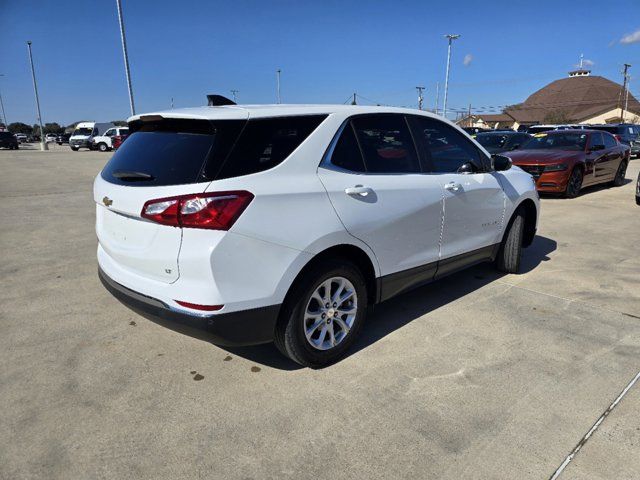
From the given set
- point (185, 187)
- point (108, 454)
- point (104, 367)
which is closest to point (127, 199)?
point (185, 187)

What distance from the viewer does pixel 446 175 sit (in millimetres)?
3836

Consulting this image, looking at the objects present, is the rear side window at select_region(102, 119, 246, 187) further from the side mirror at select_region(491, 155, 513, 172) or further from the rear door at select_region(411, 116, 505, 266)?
the side mirror at select_region(491, 155, 513, 172)

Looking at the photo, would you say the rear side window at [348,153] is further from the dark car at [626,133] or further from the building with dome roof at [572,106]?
the building with dome roof at [572,106]

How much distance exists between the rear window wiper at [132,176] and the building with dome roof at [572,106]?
98.7m

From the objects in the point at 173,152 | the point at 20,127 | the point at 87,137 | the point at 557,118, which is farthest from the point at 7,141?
the point at 557,118

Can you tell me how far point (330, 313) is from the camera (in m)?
3.04

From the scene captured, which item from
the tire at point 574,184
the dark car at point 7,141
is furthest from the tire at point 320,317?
the dark car at point 7,141

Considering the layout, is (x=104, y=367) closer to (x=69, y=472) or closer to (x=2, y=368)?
(x=2, y=368)

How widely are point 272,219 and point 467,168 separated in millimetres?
2290

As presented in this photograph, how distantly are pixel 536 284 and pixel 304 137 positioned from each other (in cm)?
319

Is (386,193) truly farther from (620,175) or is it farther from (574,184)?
(620,175)

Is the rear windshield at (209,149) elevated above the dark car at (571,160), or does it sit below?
above

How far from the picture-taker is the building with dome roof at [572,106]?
3762 inches

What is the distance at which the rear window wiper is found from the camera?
267cm
